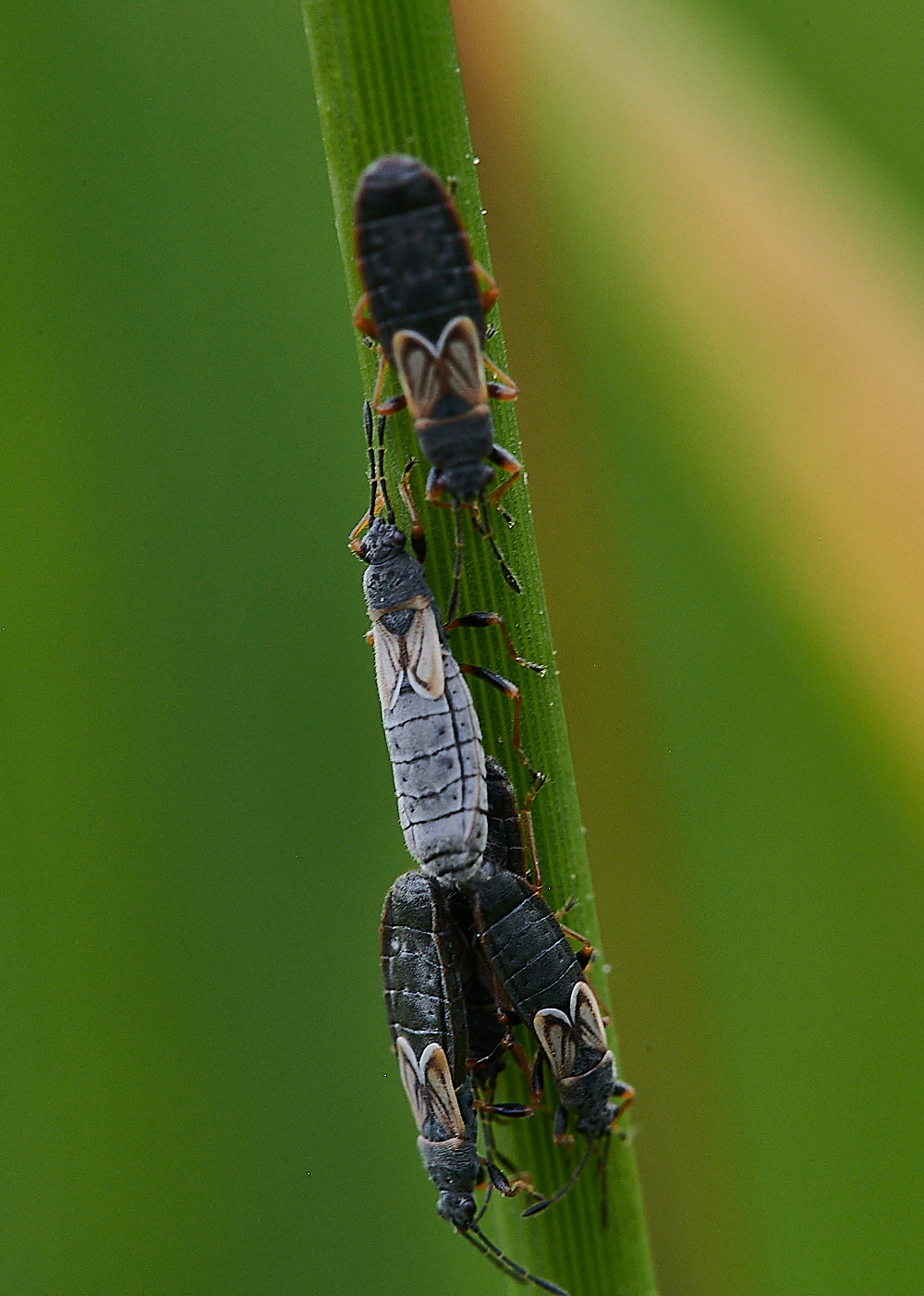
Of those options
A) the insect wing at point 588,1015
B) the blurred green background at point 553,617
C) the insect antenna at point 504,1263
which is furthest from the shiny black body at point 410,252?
the insect antenna at point 504,1263

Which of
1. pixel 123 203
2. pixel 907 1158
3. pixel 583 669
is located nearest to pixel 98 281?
pixel 123 203

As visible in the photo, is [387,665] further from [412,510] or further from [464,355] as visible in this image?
[464,355]

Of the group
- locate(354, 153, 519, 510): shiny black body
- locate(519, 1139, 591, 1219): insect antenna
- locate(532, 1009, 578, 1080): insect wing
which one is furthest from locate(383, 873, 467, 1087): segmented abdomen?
locate(354, 153, 519, 510): shiny black body

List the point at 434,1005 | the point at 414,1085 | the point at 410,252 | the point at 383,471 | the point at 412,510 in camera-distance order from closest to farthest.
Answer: the point at 410,252
the point at 412,510
the point at 383,471
the point at 434,1005
the point at 414,1085

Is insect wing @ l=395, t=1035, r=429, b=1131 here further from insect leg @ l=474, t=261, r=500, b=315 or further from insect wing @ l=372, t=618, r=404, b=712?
insect leg @ l=474, t=261, r=500, b=315

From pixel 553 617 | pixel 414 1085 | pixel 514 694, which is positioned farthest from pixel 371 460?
pixel 414 1085
